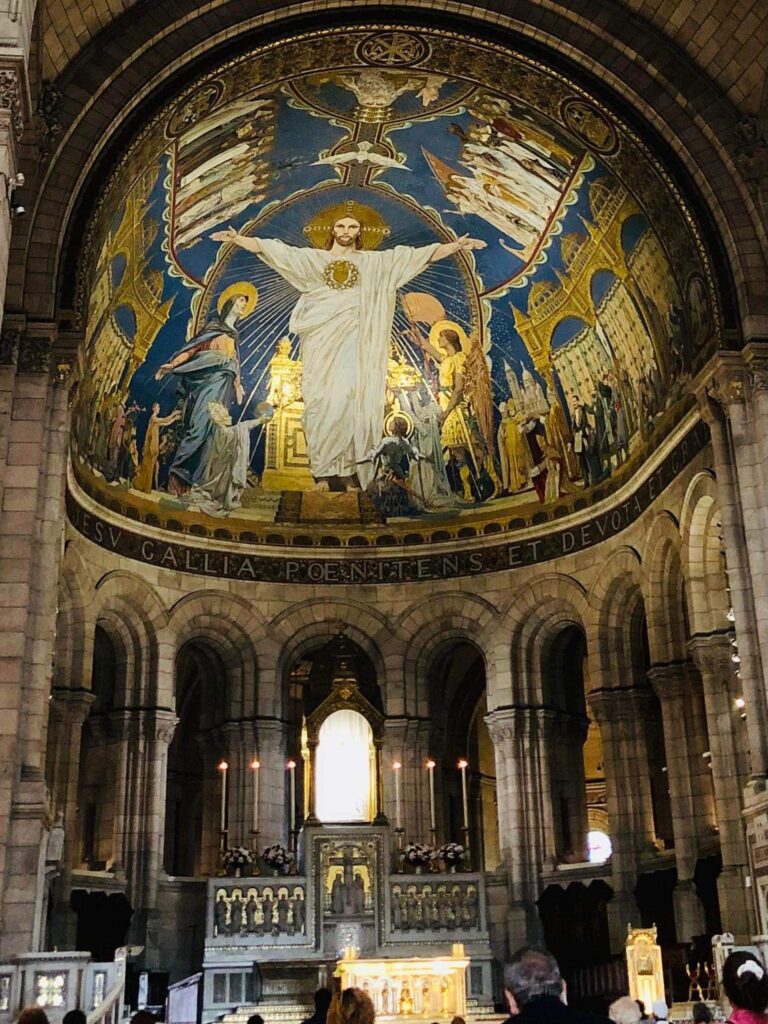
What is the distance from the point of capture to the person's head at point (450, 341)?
1003 inches

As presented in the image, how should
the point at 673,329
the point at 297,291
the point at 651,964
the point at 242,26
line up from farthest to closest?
the point at 297,291 < the point at 673,329 < the point at 242,26 < the point at 651,964

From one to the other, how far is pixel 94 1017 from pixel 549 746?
15.2m

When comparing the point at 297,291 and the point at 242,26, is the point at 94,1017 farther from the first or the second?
the point at 297,291

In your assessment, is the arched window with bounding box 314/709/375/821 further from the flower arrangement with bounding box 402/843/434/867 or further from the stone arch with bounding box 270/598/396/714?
the flower arrangement with bounding box 402/843/434/867

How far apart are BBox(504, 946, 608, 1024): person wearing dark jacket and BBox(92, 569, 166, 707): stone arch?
1982 centimetres

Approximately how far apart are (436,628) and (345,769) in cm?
362

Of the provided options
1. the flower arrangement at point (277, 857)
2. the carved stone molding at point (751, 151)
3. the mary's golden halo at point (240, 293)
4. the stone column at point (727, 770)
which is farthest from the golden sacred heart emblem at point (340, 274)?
the flower arrangement at point (277, 857)

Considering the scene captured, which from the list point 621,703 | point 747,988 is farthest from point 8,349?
point 747,988

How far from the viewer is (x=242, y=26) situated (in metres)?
18.1

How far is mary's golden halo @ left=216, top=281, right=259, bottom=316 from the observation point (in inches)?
955

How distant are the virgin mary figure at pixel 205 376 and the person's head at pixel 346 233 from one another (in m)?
1.97

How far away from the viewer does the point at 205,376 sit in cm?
2506

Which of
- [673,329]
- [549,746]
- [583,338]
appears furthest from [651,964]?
[583,338]

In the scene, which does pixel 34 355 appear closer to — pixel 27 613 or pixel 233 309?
pixel 27 613
